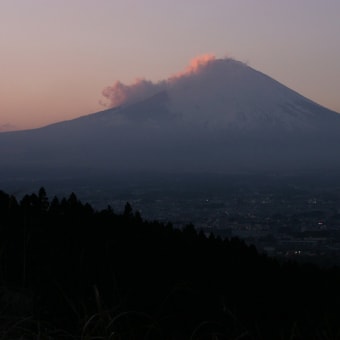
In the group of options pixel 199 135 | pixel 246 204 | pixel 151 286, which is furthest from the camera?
pixel 199 135

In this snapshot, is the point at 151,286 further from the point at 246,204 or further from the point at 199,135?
the point at 199,135

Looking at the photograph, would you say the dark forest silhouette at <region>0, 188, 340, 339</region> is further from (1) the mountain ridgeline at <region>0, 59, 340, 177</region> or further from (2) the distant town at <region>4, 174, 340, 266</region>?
(1) the mountain ridgeline at <region>0, 59, 340, 177</region>

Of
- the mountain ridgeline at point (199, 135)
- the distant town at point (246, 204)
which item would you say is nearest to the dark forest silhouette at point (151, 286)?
the distant town at point (246, 204)

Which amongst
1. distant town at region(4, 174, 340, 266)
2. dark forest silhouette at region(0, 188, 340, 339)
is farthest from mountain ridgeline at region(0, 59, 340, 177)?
dark forest silhouette at region(0, 188, 340, 339)

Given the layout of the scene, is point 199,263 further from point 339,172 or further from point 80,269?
point 339,172

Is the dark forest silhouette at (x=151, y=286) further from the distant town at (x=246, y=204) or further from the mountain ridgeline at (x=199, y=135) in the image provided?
the mountain ridgeline at (x=199, y=135)

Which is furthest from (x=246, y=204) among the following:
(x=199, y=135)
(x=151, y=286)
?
(x=199, y=135)
